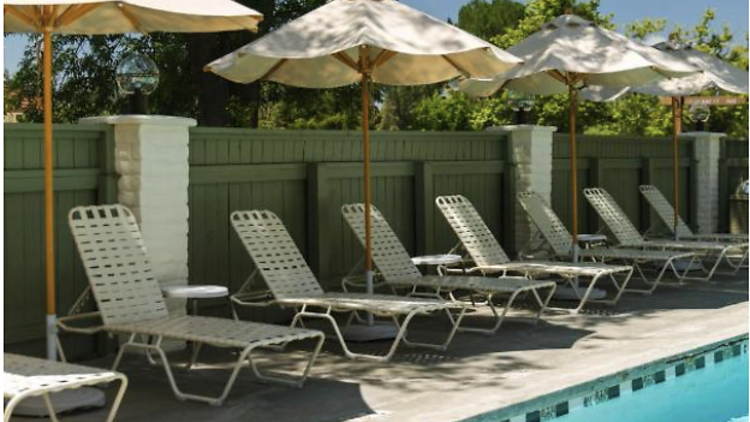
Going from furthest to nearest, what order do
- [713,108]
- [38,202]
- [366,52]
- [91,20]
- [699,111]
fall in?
[713,108] < [699,111] < [366,52] < [38,202] < [91,20]

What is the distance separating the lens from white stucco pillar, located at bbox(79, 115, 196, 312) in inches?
302

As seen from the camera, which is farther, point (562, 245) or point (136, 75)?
point (562, 245)

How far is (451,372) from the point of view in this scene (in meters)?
7.07

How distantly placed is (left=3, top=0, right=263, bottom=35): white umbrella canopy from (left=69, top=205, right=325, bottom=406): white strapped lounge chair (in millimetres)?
1092

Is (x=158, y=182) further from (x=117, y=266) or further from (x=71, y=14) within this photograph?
(x=71, y=14)

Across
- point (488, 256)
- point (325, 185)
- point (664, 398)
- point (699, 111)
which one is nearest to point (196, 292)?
point (325, 185)

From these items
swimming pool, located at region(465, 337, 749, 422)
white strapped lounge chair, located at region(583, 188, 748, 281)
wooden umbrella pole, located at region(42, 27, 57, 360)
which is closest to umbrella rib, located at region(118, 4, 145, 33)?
wooden umbrella pole, located at region(42, 27, 57, 360)

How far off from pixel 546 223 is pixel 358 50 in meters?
3.19

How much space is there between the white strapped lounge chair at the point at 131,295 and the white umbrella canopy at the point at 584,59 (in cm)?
407

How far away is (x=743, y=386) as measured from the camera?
730 cm

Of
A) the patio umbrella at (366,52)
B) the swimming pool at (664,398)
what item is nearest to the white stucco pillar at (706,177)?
the patio umbrella at (366,52)

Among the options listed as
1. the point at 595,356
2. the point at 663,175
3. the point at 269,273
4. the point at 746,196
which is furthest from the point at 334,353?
the point at 746,196

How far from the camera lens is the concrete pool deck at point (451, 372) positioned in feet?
19.6

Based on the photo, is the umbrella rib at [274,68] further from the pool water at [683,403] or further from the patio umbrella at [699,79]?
the patio umbrella at [699,79]
